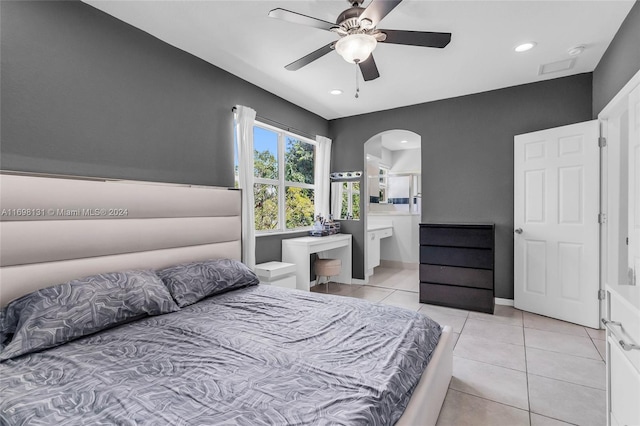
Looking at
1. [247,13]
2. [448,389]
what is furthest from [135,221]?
[448,389]

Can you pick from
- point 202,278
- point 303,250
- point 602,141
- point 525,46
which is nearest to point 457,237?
point 602,141

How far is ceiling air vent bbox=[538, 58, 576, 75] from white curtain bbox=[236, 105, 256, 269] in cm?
325

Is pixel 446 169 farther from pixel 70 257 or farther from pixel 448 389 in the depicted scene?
pixel 70 257

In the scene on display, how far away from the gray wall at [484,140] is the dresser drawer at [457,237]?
0.46m

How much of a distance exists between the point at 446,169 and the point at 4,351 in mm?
4467

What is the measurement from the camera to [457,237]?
3707 mm

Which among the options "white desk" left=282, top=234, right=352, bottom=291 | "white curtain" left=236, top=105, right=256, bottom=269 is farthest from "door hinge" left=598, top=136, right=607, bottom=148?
"white curtain" left=236, top=105, right=256, bottom=269

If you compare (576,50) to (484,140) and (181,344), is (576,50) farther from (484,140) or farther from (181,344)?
(181,344)

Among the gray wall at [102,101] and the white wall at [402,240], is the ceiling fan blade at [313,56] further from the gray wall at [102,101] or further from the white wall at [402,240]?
the white wall at [402,240]

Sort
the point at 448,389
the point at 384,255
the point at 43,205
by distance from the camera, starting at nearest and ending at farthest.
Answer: the point at 43,205
the point at 448,389
the point at 384,255

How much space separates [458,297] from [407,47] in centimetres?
284

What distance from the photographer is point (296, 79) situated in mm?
3535

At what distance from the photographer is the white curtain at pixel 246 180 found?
3355 millimetres

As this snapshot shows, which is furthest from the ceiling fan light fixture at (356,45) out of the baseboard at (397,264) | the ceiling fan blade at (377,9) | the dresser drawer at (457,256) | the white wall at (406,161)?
the white wall at (406,161)
